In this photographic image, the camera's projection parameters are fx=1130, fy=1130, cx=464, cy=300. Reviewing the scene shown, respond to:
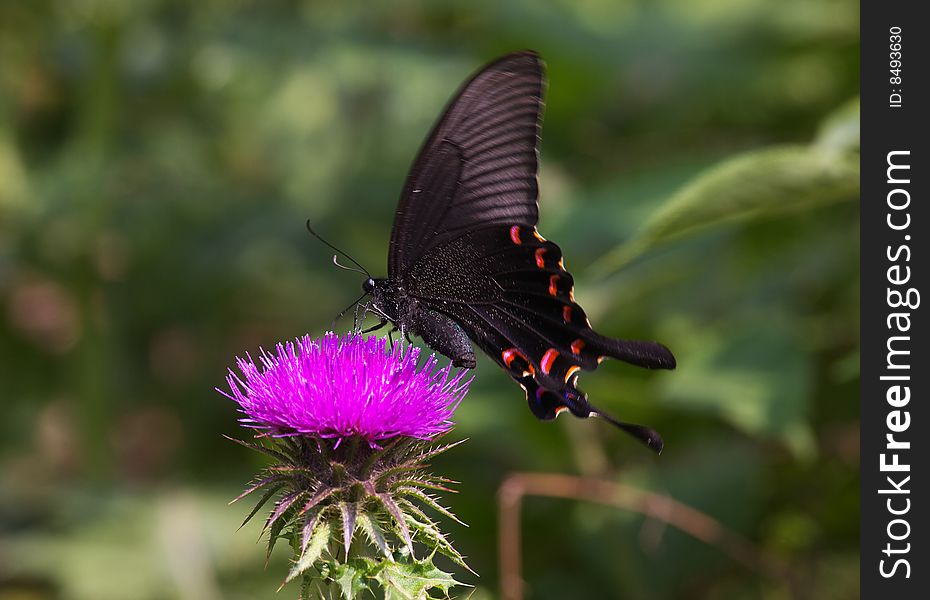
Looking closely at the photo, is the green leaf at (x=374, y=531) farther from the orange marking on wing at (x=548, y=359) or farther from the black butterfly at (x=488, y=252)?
the orange marking on wing at (x=548, y=359)

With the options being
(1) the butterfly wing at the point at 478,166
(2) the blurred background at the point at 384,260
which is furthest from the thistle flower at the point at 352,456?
(2) the blurred background at the point at 384,260

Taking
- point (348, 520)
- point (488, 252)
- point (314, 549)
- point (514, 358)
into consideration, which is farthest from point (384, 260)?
point (314, 549)

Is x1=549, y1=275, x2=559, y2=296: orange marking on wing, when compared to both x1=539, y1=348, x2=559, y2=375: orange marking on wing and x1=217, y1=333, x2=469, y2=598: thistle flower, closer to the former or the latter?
x1=539, y1=348, x2=559, y2=375: orange marking on wing

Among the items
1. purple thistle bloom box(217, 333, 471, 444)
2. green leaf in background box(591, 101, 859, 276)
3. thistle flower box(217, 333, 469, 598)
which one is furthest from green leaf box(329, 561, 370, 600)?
green leaf in background box(591, 101, 859, 276)

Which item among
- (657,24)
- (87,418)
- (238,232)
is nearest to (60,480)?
(87,418)

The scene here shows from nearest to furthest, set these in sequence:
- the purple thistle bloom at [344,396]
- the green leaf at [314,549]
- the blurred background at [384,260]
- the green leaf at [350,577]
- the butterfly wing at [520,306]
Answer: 1. the green leaf at [314,549]
2. the green leaf at [350,577]
3. the purple thistle bloom at [344,396]
4. the butterfly wing at [520,306]
5. the blurred background at [384,260]

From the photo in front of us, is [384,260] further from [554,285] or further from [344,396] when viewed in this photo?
[344,396]
